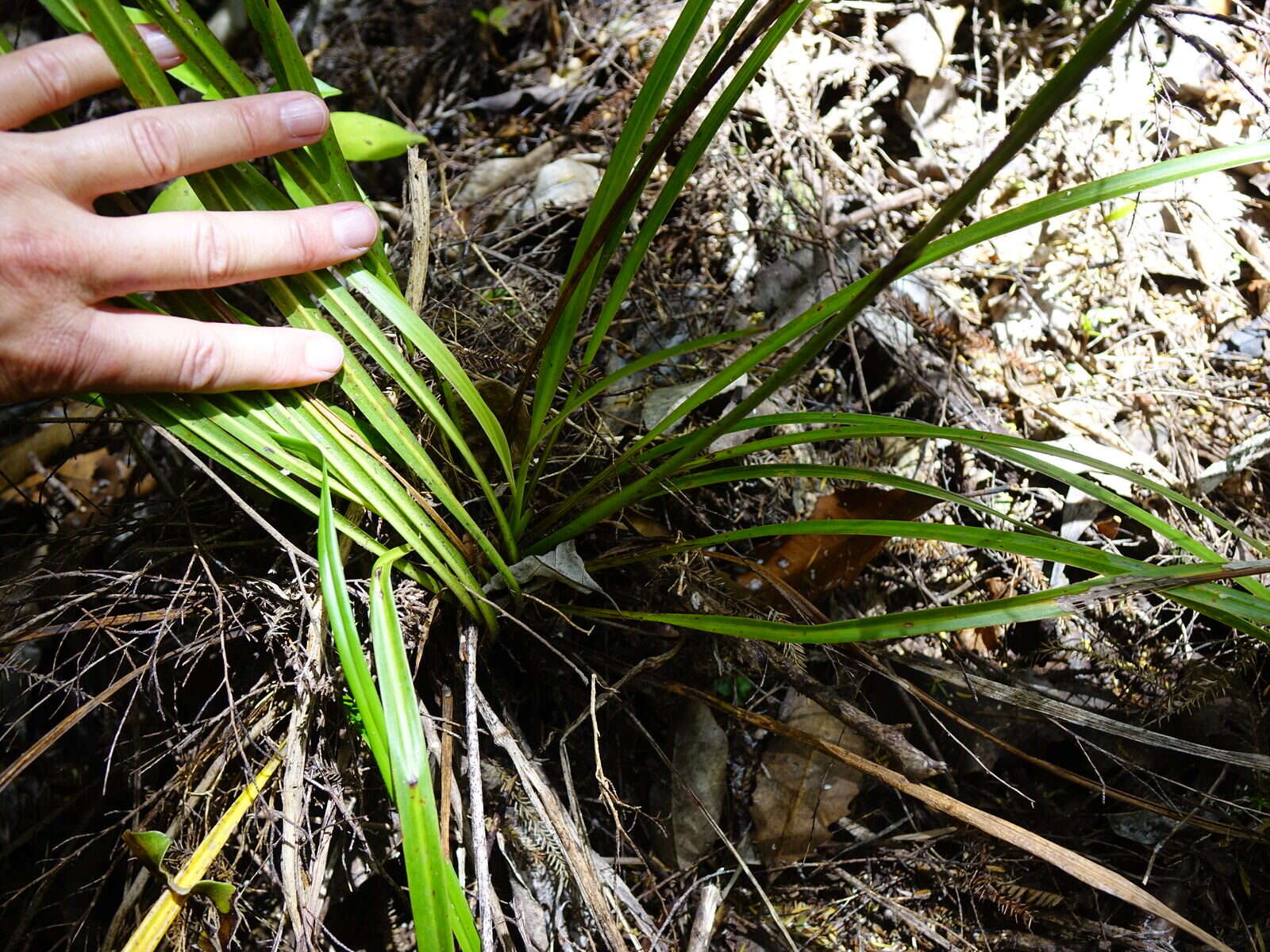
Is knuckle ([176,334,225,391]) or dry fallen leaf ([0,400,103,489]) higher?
knuckle ([176,334,225,391])

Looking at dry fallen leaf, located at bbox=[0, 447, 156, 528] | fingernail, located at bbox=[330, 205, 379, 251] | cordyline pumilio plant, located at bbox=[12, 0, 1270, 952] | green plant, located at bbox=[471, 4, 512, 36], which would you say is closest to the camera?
cordyline pumilio plant, located at bbox=[12, 0, 1270, 952]

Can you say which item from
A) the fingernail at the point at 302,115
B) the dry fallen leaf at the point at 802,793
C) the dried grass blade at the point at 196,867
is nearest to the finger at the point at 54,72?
the fingernail at the point at 302,115

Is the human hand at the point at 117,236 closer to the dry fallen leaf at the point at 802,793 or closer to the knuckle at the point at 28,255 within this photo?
the knuckle at the point at 28,255

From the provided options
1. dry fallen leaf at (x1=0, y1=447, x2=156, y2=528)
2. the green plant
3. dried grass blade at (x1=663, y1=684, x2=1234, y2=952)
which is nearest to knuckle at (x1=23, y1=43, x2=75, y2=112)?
dry fallen leaf at (x1=0, y1=447, x2=156, y2=528)

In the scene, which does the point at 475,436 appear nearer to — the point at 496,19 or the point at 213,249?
the point at 213,249

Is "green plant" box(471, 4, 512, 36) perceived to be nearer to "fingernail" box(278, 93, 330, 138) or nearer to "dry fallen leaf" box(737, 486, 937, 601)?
"fingernail" box(278, 93, 330, 138)

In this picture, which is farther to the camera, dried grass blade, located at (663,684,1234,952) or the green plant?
the green plant

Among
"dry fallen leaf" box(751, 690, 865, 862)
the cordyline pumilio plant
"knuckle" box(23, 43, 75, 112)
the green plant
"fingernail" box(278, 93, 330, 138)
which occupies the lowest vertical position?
"dry fallen leaf" box(751, 690, 865, 862)

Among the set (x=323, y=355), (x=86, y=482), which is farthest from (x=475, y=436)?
(x=86, y=482)
